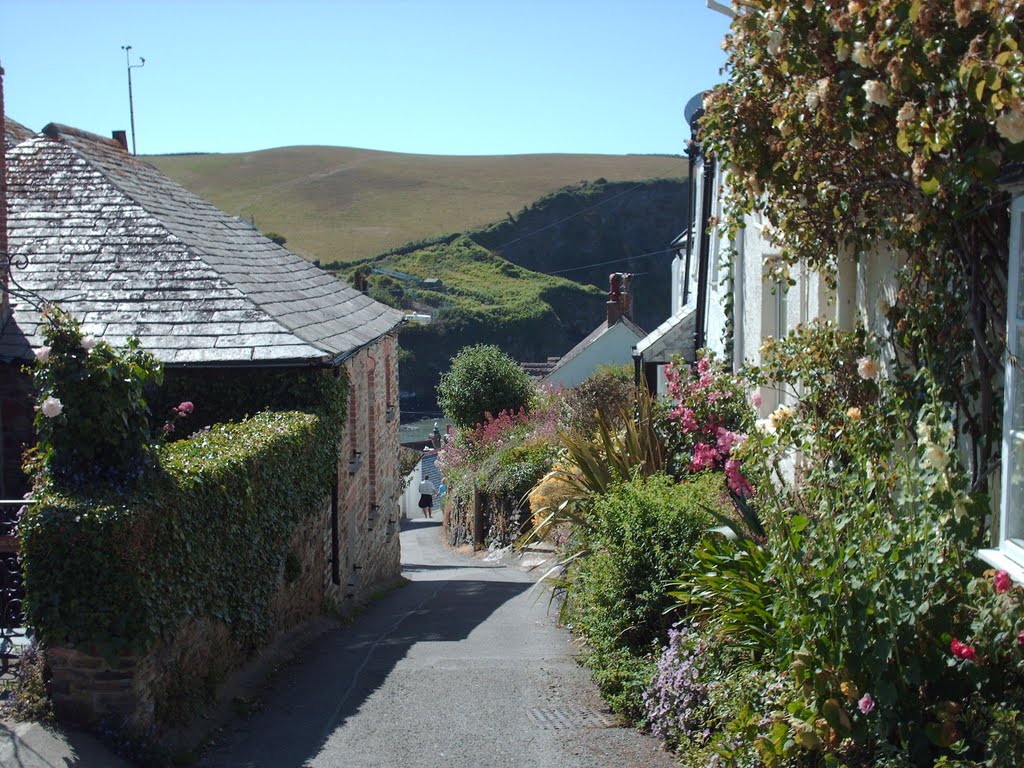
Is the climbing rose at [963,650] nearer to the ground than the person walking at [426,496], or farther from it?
farther from it

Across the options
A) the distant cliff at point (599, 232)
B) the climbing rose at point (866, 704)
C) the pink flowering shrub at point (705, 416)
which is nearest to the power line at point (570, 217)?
the distant cliff at point (599, 232)

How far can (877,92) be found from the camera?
4.98 m

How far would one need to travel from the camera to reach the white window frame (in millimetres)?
4559

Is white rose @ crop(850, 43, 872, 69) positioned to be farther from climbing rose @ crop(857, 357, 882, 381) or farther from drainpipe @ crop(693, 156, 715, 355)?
drainpipe @ crop(693, 156, 715, 355)

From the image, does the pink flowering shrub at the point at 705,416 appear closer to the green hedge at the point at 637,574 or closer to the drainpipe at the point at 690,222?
the green hedge at the point at 637,574

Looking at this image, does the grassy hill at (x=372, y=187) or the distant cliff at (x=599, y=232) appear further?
the grassy hill at (x=372, y=187)

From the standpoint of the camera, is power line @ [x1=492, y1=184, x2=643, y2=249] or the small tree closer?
the small tree

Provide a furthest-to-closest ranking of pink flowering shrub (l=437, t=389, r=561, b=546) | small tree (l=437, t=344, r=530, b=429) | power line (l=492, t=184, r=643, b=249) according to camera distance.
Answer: power line (l=492, t=184, r=643, b=249)
small tree (l=437, t=344, r=530, b=429)
pink flowering shrub (l=437, t=389, r=561, b=546)

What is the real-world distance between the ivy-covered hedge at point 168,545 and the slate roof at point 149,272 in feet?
6.56

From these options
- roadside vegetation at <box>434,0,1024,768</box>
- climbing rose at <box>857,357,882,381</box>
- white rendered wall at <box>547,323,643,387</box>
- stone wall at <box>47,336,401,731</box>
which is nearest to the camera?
roadside vegetation at <box>434,0,1024,768</box>

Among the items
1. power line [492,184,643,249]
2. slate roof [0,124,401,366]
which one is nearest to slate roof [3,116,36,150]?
slate roof [0,124,401,366]

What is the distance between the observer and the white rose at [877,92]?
196 inches

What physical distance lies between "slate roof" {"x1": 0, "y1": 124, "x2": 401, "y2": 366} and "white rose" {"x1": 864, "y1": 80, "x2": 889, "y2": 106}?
6.66 meters

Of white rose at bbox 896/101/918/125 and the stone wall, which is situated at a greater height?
white rose at bbox 896/101/918/125
